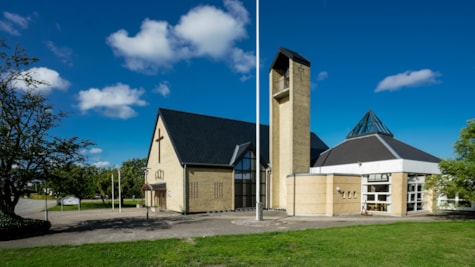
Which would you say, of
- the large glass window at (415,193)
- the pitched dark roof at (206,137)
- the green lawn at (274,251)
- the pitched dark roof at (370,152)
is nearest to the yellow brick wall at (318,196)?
the pitched dark roof at (370,152)

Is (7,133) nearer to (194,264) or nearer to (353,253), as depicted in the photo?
(194,264)

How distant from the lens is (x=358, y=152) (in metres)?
27.1

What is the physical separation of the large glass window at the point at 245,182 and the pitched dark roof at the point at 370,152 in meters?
6.79

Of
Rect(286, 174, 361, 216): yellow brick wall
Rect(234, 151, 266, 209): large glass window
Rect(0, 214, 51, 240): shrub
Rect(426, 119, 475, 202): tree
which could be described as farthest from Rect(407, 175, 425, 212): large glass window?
Rect(0, 214, 51, 240): shrub

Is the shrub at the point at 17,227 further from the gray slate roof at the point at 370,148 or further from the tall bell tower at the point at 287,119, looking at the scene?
the gray slate roof at the point at 370,148

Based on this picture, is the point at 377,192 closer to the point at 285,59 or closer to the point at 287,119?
the point at 287,119

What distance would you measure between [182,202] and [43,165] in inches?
483

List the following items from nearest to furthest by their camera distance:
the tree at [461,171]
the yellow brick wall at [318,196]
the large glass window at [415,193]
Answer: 1. the tree at [461,171]
2. the yellow brick wall at [318,196]
3. the large glass window at [415,193]

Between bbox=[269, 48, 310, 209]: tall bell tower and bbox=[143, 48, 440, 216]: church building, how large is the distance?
0.10 m

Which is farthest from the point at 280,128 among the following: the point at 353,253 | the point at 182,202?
the point at 353,253

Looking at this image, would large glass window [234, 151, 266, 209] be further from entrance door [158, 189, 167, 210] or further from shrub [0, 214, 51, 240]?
shrub [0, 214, 51, 240]

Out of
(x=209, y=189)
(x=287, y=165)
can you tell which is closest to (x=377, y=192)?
(x=287, y=165)

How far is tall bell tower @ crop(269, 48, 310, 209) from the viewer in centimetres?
2753

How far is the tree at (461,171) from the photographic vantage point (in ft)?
59.5
